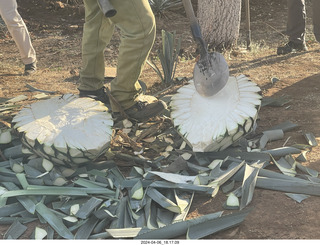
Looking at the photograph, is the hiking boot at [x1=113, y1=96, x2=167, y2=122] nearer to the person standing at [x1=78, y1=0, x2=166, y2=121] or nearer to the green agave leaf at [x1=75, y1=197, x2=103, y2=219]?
the person standing at [x1=78, y1=0, x2=166, y2=121]

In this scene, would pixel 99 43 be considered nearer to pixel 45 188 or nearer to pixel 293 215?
pixel 45 188

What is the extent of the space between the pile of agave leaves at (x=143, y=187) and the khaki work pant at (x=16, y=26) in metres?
2.38

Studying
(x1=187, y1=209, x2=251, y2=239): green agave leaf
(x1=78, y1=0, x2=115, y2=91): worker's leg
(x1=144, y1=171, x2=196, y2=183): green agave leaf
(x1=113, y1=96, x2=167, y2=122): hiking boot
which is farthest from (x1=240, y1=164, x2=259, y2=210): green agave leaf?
(x1=78, y1=0, x2=115, y2=91): worker's leg

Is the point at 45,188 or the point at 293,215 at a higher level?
the point at 45,188

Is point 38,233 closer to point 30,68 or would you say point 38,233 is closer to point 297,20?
point 30,68

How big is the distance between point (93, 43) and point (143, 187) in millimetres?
1535

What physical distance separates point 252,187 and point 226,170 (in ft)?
0.82

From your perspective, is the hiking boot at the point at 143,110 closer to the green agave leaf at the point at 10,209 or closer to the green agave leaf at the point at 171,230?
the green agave leaf at the point at 10,209

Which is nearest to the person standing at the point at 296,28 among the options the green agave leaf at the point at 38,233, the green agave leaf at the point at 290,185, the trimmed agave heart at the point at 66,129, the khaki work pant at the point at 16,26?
the khaki work pant at the point at 16,26

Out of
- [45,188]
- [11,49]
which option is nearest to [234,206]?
[45,188]

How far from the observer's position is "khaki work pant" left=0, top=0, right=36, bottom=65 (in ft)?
17.1

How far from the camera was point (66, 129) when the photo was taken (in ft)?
9.93

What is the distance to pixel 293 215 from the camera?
2400 mm

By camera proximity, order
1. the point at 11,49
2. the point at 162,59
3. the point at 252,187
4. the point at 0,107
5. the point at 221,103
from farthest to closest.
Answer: the point at 11,49
the point at 162,59
the point at 0,107
the point at 221,103
the point at 252,187
